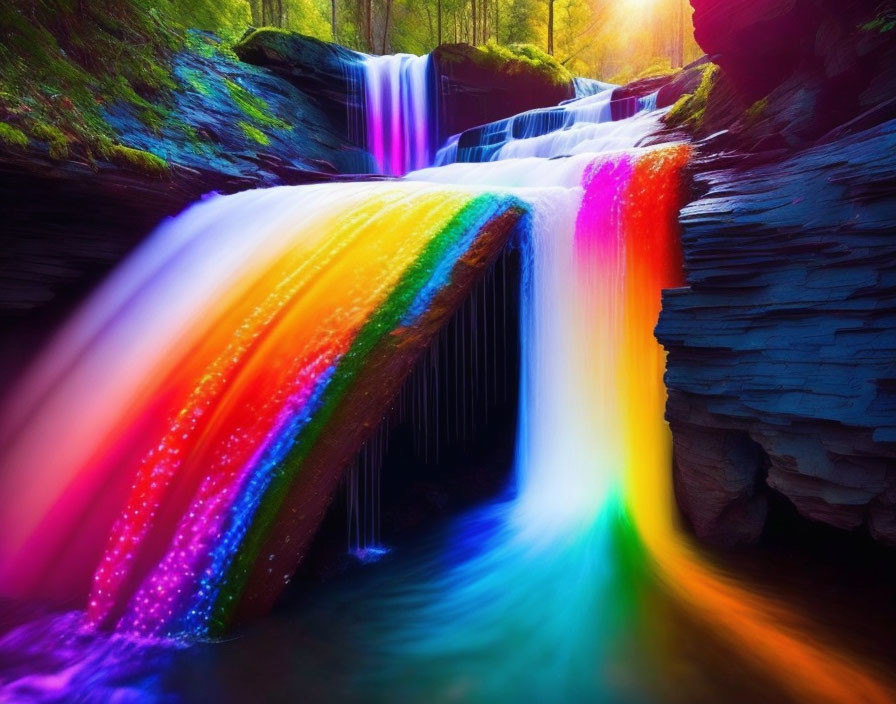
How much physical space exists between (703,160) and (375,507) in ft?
14.2

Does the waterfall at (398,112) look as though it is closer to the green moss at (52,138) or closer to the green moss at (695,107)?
the green moss at (695,107)

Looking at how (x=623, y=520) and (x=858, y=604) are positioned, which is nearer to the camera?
(x=858, y=604)

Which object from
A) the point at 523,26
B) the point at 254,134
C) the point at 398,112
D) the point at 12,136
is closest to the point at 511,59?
the point at 398,112

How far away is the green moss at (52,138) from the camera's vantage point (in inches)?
153

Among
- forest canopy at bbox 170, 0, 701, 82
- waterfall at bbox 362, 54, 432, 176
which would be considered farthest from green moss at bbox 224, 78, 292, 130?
forest canopy at bbox 170, 0, 701, 82

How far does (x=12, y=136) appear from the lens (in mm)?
3654

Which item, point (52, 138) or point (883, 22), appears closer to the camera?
point (883, 22)

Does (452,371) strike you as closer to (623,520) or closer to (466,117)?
(623,520)

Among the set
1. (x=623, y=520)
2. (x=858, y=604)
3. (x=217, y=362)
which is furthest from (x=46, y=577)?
(x=858, y=604)

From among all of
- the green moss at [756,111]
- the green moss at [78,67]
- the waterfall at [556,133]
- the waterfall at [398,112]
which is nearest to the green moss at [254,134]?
the green moss at [78,67]

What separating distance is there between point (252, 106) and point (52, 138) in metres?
5.50

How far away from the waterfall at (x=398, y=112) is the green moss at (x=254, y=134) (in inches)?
185

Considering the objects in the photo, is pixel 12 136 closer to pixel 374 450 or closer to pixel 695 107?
pixel 374 450

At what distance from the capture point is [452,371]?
15.0 feet
